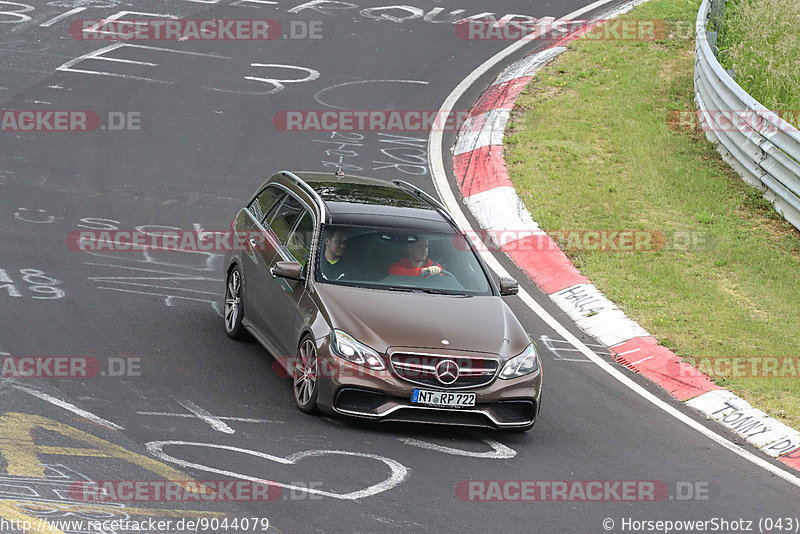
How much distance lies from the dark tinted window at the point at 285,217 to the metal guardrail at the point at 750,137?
23.0 ft

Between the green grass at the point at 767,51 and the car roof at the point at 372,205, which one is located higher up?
the green grass at the point at 767,51

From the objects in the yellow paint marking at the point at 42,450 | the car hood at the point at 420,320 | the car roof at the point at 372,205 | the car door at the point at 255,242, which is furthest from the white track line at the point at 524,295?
the yellow paint marking at the point at 42,450

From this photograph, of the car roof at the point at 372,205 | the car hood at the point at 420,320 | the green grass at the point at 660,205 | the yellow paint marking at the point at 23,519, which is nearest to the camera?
the yellow paint marking at the point at 23,519

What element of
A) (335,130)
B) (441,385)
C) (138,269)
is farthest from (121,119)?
(441,385)

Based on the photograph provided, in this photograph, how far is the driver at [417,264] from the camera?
9.95 meters

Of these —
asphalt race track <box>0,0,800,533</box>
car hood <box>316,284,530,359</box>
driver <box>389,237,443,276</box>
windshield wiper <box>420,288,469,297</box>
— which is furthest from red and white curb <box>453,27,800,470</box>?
driver <box>389,237,443,276</box>

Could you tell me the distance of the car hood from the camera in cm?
896

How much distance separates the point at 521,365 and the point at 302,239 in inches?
96.2

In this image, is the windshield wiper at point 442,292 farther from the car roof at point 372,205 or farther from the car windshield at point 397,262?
the car roof at point 372,205

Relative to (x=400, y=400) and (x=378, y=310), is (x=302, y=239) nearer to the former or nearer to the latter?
(x=378, y=310)

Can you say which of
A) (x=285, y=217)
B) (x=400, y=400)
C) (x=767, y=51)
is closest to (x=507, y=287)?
(x=400, y=400)

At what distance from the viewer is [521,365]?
919 centimetres

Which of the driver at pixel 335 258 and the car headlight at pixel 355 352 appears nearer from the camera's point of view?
the car headlight at pixel 355 352

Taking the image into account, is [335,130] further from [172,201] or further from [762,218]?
[762,218]
